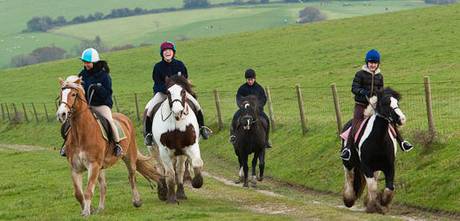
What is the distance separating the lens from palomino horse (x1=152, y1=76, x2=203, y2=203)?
619 inches

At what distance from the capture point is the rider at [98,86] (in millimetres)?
14867

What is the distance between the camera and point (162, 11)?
14050 centimetres

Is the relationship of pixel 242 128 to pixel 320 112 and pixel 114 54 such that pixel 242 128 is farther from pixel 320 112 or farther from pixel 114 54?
pixel 114 54

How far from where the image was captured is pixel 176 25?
12562 cm

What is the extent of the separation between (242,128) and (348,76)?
90.1ft

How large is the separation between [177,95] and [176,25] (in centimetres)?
11086

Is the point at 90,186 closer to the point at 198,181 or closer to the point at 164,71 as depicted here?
the point at 198,181

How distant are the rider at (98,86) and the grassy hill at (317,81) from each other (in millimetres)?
5886

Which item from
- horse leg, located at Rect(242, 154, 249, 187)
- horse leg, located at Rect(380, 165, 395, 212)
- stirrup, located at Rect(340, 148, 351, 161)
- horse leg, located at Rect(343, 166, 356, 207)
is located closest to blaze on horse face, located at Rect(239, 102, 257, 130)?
horse leg, located at Rect(242, 154, 249, 187)

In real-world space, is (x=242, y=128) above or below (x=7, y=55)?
above

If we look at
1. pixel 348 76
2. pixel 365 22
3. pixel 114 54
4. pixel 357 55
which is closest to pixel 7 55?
pixel 114 54

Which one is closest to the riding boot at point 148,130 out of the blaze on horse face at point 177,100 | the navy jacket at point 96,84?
the blaze on horse face at point 177,100

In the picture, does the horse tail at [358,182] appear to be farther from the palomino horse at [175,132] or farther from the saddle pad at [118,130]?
the saddle pad at [118,130]

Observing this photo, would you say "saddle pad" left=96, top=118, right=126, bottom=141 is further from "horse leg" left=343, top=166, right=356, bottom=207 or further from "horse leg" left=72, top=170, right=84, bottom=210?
"horse leg" left=343, top=166, right=356, bottom=207
